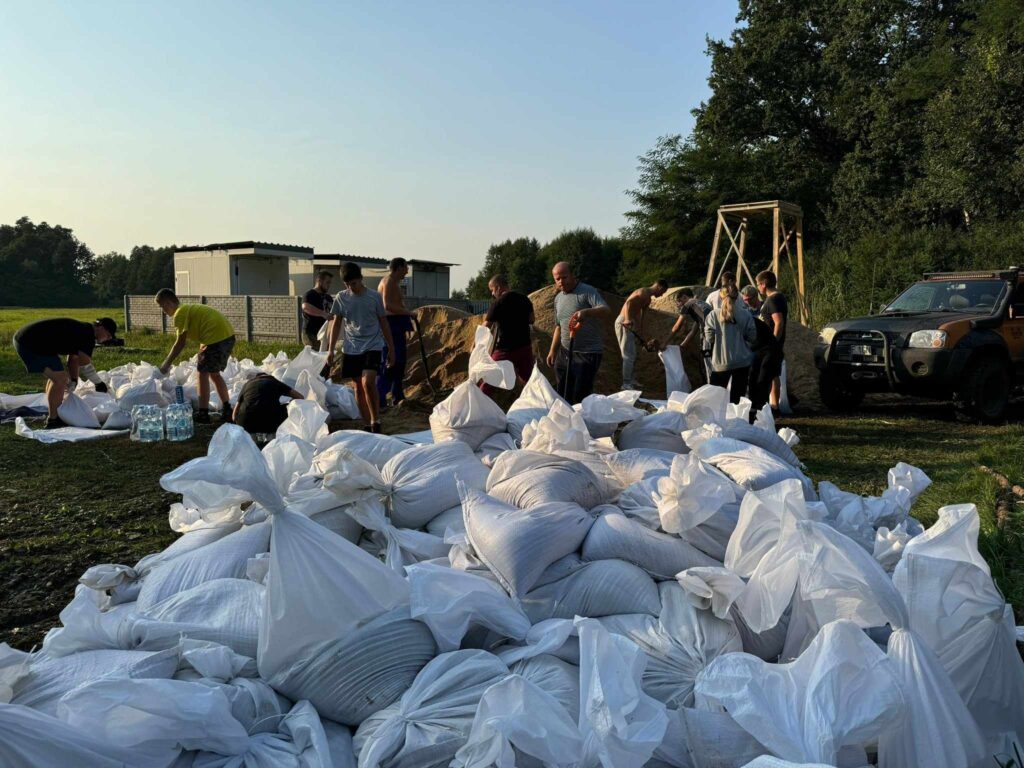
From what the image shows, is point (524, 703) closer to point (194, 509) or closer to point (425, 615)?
point (425, 615)

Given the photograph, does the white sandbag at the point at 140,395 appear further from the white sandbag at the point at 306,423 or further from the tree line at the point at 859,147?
the tree line at the point at 859,147

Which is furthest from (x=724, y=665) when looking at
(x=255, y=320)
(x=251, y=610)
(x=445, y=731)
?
(x=255, y=320)

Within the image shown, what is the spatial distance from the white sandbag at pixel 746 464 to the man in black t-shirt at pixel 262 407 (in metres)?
3.82

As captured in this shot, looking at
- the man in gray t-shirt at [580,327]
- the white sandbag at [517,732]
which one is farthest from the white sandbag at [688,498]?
the man in gray t-shirt at [580,327]

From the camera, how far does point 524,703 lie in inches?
59.7

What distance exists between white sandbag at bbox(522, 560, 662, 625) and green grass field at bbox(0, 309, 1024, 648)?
150 centimetres

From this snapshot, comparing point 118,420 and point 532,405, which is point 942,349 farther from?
point 118,420

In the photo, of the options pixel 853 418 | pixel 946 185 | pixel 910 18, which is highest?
pixel 910 18

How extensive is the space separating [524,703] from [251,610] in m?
0.82

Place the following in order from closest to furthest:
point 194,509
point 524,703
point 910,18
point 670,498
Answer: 1. point 524,703
2. point 670,498
3. point 194,509
4. point 910,18

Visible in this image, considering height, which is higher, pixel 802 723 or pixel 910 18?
pixel 910 18

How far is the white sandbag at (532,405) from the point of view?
12.4 feet

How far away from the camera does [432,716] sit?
1639 millimetres

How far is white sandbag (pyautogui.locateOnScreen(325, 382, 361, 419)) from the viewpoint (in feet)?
24.1
